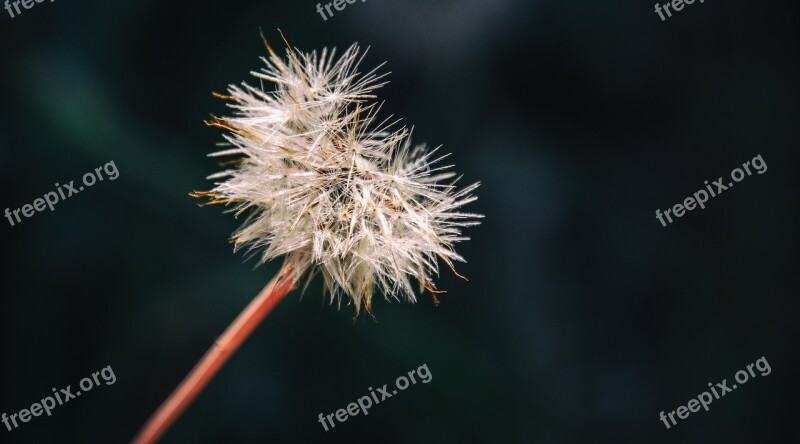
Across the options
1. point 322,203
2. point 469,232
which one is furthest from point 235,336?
point 469,232

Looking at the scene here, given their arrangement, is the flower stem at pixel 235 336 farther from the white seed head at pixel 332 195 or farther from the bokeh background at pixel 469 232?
the bokeh background at pixel 469 232

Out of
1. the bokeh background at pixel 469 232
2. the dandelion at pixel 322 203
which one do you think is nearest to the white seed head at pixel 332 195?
the dandelion at pixel 322 203

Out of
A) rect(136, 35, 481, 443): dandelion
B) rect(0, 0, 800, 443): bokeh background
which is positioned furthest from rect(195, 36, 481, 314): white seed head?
rect(0, 0, 800, 443): bokeh background

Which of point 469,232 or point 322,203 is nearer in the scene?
point 322,203

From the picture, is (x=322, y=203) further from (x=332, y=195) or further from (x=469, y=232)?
(x=469, y=232)

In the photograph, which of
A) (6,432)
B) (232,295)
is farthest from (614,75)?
(6,432)

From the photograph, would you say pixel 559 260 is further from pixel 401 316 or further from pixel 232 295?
pixel 232 295

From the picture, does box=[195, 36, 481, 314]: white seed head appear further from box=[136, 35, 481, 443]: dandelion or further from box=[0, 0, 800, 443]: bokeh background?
box=[0, 0, 800, 443]: bokeh background
